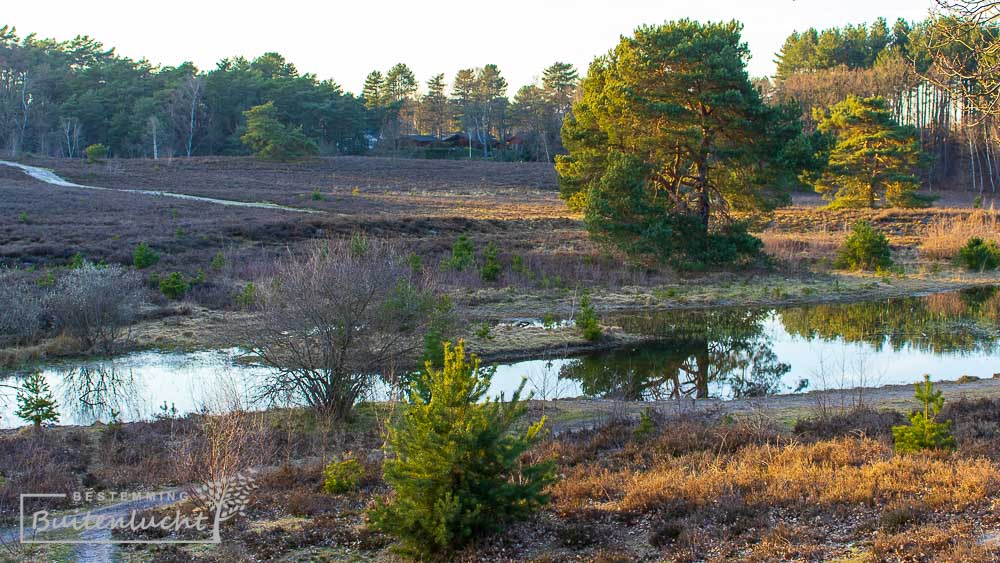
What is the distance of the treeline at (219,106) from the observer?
287 feet

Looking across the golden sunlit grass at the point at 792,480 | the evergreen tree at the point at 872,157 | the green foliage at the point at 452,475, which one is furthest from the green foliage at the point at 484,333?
the evergreen tree at the point at 872,157

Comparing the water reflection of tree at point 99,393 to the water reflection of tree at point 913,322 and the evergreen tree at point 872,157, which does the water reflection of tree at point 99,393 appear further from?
the evergreen tree at point 872,157

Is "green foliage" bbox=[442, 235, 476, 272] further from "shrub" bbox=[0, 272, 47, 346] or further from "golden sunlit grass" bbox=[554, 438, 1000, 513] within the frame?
"golden sunlit grass" bbox=[554, 438, 1000, 513]

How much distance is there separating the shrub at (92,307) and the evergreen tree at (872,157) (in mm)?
44658

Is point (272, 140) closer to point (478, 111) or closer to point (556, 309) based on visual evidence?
point (478, 111)

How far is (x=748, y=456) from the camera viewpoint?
9.59m

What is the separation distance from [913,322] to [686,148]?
11434 mm

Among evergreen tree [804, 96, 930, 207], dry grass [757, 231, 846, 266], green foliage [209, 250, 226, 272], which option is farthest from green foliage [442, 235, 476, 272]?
evergreen tree [804, 96, 930, 207]

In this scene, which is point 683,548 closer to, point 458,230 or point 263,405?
point 263,405

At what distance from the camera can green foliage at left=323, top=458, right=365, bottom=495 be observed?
30.3 feet

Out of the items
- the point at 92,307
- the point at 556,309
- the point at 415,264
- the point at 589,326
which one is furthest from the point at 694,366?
the point at 92,307

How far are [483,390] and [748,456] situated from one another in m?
3.76

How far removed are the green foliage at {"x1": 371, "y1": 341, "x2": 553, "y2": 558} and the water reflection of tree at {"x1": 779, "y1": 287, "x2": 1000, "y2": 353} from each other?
15.6m

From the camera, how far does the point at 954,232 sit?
1580 inches
